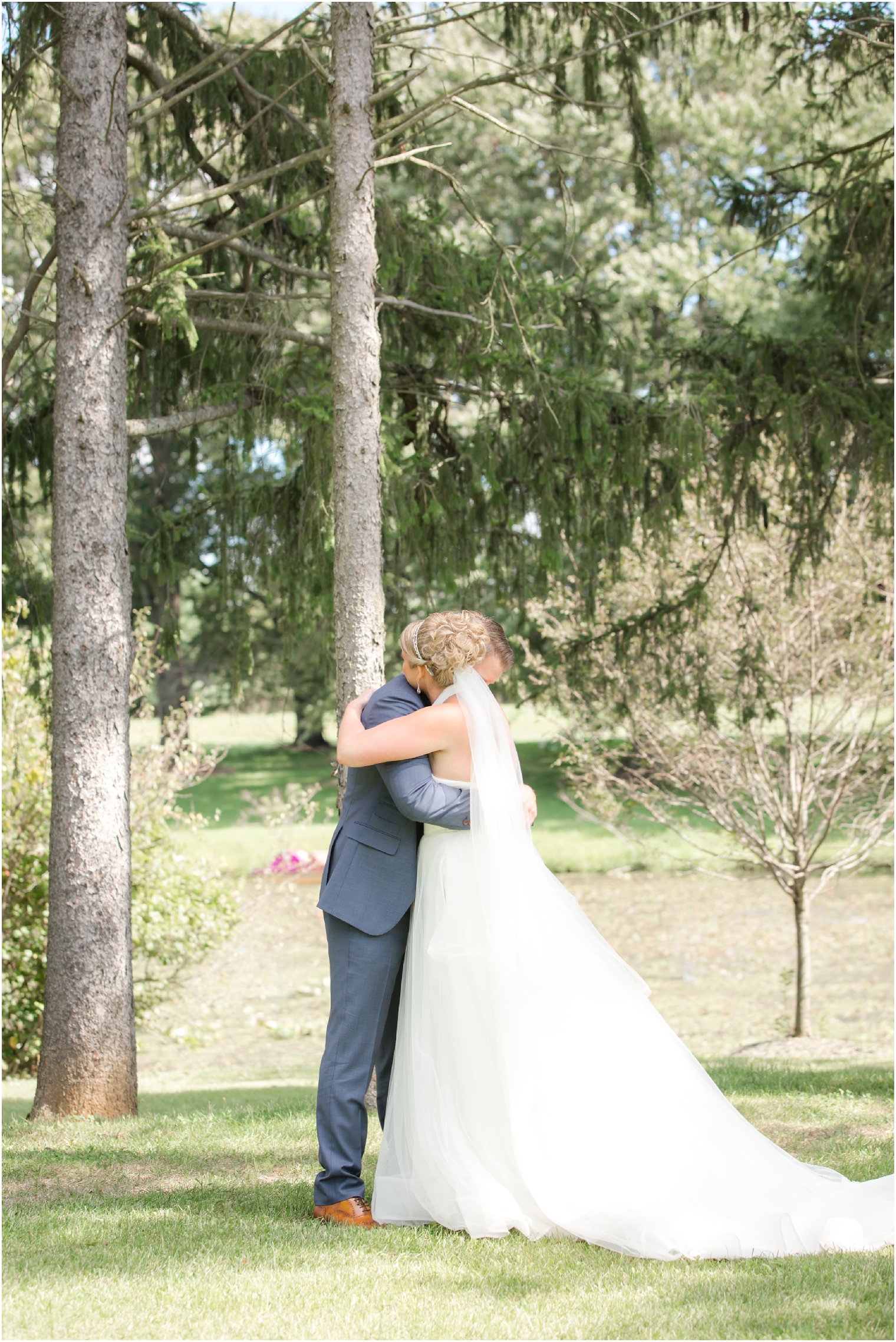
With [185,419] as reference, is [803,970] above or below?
below

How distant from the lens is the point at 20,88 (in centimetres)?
637

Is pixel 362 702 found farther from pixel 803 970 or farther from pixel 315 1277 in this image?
pixel 803 970

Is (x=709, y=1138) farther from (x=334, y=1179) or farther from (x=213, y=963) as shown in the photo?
(x=213, y=963)

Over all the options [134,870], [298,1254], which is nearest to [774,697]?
[134,870]

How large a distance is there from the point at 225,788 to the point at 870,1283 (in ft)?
81.3

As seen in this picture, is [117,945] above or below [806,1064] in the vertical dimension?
above

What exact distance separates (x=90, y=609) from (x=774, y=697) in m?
6.09

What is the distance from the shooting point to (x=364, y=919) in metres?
3.76

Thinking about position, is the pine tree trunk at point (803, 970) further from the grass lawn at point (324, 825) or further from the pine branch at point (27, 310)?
the pine branch at point (27, 310)

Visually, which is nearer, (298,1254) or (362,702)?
(298,1254)

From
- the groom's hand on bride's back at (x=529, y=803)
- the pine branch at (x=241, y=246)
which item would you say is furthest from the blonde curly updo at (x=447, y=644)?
the pine branch at (x=241, y=246)

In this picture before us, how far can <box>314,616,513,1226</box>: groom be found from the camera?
12.2ft

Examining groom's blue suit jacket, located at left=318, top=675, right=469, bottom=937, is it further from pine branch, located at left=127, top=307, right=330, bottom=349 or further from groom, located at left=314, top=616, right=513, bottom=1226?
pine branch, located at left=127, top=307, right=330, bottom=349

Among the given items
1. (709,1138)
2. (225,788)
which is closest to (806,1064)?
(709,1138)
